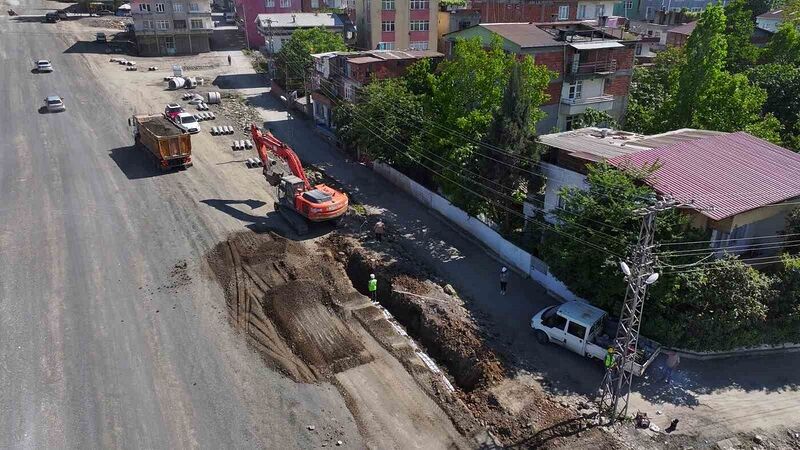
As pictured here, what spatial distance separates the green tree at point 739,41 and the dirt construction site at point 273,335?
39699mm

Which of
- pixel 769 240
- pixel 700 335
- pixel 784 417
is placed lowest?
pixel 784 417

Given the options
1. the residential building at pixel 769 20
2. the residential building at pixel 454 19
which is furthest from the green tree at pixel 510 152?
the residential building at pixel 769 20

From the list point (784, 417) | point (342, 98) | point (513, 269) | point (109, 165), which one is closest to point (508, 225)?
point (513, 269)

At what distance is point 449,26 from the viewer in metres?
74.6

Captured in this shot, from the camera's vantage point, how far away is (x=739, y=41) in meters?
55.1

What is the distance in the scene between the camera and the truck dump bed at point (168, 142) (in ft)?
140

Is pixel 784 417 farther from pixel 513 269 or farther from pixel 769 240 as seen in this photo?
pixel 513 269

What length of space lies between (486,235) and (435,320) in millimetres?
9136

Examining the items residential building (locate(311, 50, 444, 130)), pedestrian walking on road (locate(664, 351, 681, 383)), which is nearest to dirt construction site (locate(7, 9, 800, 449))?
pedestrian walking on road (locate(664, 351, 681, 383))

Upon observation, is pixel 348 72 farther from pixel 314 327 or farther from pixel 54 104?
pixel 54 104

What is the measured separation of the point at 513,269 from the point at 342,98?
27.1 metres

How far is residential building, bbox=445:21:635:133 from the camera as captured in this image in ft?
143

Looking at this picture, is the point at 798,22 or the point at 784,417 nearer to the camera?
the point at 784,417

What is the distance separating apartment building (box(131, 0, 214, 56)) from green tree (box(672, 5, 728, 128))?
72.1 m
